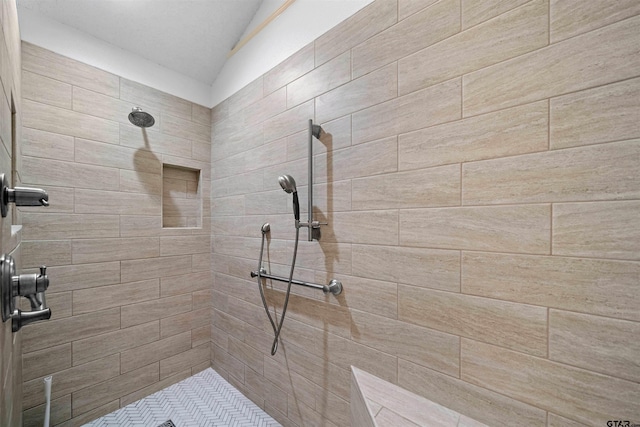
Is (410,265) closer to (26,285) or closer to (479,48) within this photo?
(479,48)

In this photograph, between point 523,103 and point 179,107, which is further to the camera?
point 179,107

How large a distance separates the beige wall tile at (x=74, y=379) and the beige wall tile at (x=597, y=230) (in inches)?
92.2

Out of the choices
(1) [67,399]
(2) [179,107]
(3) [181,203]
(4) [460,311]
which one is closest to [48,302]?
(1) [67,399]

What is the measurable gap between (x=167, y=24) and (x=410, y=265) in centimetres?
209

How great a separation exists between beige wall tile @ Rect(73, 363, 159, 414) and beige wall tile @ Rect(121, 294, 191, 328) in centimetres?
33

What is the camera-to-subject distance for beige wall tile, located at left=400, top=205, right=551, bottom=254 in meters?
0.75

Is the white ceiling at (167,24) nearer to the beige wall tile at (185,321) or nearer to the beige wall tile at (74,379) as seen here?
the beige wall tile at (185,321)

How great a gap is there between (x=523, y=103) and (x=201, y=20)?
76.1 inches

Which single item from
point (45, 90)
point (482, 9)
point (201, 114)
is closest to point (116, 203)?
point (45, 90)

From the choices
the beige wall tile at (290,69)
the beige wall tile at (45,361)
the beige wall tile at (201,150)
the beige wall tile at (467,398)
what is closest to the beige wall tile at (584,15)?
the beige wall tile at (290,69)

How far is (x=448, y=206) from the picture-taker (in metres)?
0.90

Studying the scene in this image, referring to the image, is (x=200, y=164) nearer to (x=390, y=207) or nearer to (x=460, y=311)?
(x=390, y=207)

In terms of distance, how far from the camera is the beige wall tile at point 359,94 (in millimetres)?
1051

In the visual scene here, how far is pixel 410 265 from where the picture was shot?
991mm
